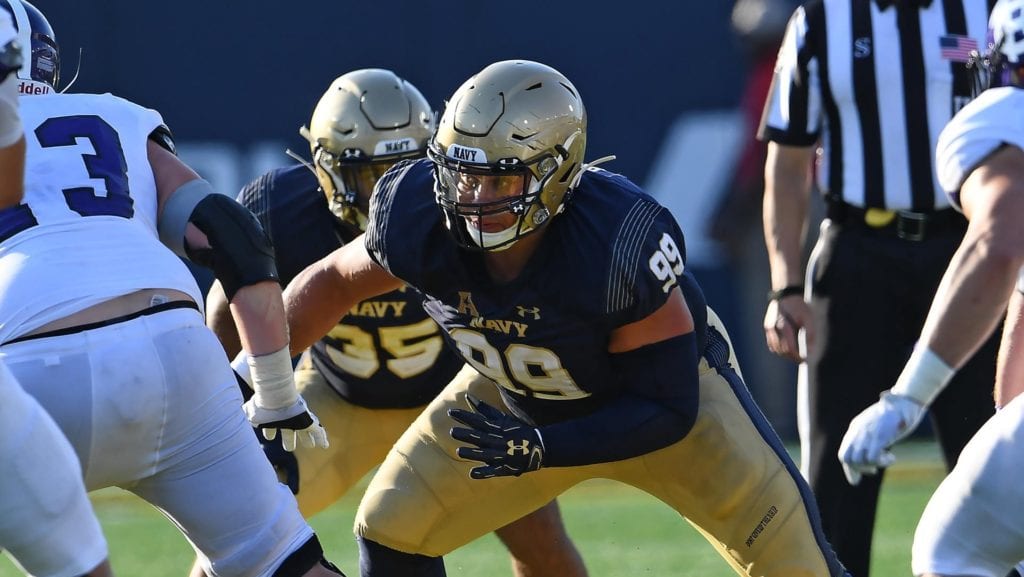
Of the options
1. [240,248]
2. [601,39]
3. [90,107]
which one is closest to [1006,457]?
[240,248]

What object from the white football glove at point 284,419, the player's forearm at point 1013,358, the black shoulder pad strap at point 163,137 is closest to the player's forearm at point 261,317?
the white football glove at point 284,419

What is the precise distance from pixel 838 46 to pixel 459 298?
4.40ft

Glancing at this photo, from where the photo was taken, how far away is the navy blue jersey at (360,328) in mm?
3934

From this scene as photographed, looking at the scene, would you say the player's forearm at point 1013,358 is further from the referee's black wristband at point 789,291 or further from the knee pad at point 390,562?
the knee pad at point 390,562

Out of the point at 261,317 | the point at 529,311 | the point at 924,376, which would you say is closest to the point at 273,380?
the point at 261,317

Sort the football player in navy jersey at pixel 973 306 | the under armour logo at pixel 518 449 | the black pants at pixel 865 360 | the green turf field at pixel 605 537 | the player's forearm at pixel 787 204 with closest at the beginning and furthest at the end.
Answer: the football player in navy jersey at pixel 973 306, the under armour logo at pixel 518 449, the black pants at pixel 865 360, the player's forearm at pixel 787 204, the green turf field at pixel 605 537

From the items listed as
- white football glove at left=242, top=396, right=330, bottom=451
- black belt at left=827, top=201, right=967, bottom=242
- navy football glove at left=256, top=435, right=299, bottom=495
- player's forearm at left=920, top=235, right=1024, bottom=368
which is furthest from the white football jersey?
black belt at left=827, top=201, right=967, bottom=242

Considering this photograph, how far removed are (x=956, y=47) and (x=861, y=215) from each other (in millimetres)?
475

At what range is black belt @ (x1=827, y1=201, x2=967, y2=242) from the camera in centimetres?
373

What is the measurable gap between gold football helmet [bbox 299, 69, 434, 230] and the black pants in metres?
1.12

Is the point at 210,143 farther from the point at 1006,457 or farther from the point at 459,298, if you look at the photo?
the point at 1006,457

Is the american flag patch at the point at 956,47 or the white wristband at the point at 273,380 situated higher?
the american flag patch at the point at 956,47

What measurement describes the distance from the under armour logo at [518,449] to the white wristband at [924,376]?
671 mm

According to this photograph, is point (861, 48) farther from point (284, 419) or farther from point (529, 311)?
point (284, 419)
